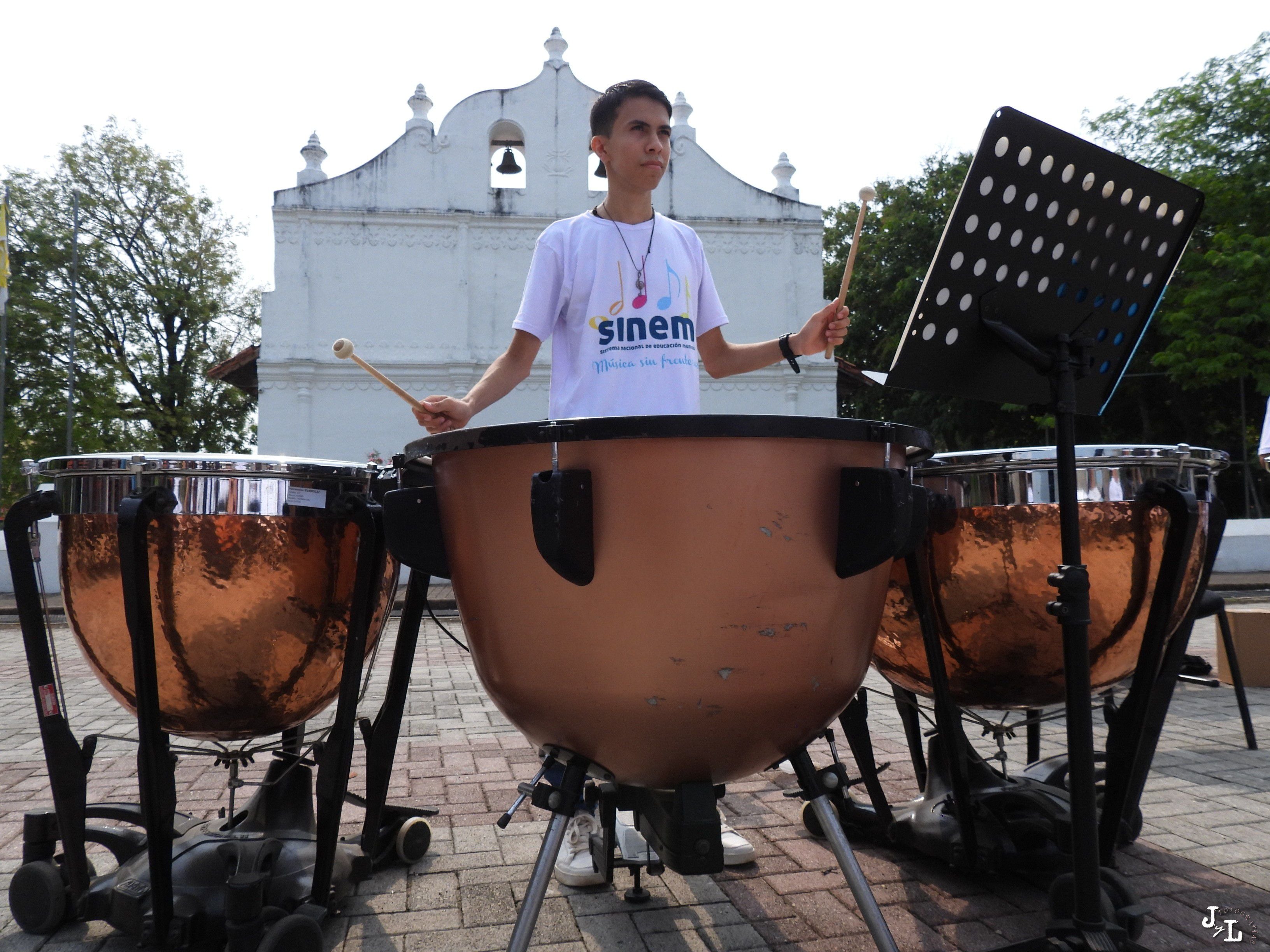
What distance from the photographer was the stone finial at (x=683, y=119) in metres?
18.0

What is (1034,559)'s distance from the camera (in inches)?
79.7

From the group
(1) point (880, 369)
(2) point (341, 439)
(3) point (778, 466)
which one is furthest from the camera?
(1) point (880, 369)

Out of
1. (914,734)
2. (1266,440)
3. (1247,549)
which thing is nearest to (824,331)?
(914,734)

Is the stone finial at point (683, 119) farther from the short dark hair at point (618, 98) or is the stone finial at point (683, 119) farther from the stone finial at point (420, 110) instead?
the short dark hair at point (618, 98)

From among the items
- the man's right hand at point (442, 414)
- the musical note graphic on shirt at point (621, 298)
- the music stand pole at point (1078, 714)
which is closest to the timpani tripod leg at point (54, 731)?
the man's right hand at point (442, 414)

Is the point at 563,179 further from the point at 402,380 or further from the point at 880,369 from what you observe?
the point at 880,369

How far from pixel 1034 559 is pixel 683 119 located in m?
A: 17.7

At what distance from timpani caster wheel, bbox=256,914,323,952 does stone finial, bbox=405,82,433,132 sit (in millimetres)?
17353

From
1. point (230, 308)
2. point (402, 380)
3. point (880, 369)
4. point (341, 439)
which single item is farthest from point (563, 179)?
point (230, 308)

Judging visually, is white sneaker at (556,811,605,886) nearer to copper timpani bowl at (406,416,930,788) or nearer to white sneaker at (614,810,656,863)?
white sneaker at (614,810,656,863)

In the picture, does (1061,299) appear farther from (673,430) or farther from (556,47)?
(556,47)

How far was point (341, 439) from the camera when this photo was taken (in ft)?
53.8

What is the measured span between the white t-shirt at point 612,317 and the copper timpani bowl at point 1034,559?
63 centimetres

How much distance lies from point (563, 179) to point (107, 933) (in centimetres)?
1663
